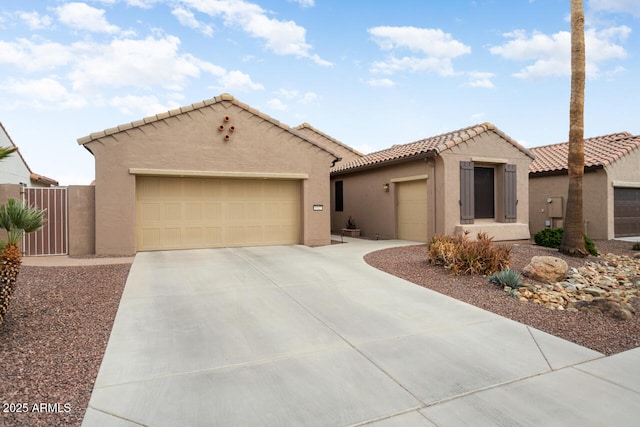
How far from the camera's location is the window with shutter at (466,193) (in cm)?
1239

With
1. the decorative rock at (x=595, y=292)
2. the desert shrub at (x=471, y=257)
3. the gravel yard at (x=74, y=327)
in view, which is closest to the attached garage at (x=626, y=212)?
the gravel yard at (x=74, y=327)

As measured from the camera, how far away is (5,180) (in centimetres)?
1719

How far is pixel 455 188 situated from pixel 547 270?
17.8 feet

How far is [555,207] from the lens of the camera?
48.3 feet

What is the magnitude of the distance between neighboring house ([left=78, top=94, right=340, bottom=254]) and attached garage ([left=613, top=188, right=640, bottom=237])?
12.5 metres

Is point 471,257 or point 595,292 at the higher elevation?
point 471,257

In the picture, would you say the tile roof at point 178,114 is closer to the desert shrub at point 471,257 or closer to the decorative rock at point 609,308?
the desert shrub at point 471,257

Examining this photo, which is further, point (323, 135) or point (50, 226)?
point (323, 135)

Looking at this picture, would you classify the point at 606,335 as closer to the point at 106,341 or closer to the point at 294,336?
the point at 294,336

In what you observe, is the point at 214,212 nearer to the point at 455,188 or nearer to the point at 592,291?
the point at 455,188

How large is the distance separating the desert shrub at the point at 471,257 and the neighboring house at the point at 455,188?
3.96 metres

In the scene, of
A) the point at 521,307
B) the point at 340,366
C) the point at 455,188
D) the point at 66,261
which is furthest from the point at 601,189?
the point at 66,261

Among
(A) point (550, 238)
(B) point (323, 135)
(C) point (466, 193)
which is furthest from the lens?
(B) point (323, 135)

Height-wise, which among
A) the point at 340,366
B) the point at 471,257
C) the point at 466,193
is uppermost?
the point at 466,193
